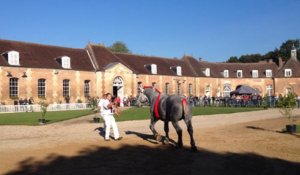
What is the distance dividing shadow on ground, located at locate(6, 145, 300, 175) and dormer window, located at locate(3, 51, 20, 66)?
91.7 ft

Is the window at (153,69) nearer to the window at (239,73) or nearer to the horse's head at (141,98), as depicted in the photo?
the window at (239,73)

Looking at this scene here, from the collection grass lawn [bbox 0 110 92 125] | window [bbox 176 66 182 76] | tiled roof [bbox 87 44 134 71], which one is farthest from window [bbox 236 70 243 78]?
grass lawn [bbox 0 110 92 125]

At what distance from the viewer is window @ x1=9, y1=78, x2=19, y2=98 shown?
3488 cm

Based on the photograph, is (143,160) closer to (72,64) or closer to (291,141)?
(291,141)

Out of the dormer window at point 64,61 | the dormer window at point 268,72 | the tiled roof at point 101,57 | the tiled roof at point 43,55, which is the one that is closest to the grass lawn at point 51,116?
the tiled roof at point 43,55

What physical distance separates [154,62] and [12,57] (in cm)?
2107

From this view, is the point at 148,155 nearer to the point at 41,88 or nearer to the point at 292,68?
the point at 41,88

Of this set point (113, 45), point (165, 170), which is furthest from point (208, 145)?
point (113, 45)

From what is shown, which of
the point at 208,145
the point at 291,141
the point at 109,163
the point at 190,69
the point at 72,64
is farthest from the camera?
the point at 190,69

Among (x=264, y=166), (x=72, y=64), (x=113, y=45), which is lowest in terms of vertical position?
(x=264, y=166)

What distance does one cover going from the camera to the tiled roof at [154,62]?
47750 millimetres

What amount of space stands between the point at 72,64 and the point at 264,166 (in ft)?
113

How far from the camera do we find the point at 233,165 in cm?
802

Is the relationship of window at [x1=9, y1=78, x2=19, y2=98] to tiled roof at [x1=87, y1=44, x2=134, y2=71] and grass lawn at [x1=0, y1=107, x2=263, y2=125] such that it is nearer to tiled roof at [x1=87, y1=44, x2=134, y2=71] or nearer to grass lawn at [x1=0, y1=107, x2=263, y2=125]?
grass lawn at [x1=0, y1=107, x2=263, y2=125]
